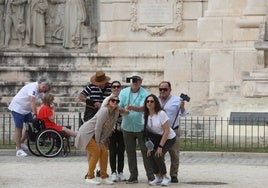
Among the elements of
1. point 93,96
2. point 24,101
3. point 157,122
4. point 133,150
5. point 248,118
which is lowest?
point 133,150

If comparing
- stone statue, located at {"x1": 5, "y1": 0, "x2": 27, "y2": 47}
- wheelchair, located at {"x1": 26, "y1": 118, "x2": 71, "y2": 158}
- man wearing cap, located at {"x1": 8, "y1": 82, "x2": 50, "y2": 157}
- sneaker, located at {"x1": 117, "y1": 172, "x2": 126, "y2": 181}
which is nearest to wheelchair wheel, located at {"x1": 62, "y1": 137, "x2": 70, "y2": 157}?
wheelchair, located at {"x1": 26, "y1": 118, "x2": 71, "y2": 158}

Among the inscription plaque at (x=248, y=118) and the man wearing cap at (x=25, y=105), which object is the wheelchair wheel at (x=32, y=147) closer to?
the man wearing cap at (x=25, y=105)

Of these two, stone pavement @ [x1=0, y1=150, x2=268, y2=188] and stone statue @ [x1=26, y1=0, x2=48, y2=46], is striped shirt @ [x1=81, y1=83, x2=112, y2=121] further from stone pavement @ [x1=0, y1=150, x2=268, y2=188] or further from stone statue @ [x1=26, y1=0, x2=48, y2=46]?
stone statue @ [x1=26, y1=0, x2=48, y2=46]

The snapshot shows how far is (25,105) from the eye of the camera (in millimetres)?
26047

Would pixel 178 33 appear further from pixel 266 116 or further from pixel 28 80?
pixel 266 116

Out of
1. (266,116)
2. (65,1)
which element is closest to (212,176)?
(266,116)

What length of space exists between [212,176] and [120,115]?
2.05 meters

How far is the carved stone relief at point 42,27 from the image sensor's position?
36188 mm

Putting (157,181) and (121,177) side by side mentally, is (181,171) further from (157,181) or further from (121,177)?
(157,181)

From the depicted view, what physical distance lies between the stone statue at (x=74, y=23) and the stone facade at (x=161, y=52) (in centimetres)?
14

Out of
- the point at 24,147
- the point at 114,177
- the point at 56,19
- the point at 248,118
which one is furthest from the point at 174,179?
the point at 56,19

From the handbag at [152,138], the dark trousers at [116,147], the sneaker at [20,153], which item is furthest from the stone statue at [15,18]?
the handbag at [152,138]

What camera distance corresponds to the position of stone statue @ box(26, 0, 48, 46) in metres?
36.2

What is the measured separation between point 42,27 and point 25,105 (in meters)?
10.4
